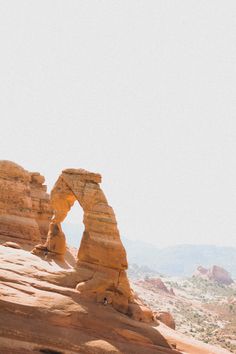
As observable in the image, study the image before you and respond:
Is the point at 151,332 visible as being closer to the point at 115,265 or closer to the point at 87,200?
the point at 115,265

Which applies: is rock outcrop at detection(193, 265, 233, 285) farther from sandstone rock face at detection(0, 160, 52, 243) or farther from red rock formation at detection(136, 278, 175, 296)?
sandstone rock face at detection(0, 160, 52, 243)

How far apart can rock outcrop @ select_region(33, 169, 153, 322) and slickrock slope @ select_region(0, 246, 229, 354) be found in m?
0.70

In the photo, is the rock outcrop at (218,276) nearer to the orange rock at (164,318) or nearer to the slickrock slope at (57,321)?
the orange rock at (164,318)

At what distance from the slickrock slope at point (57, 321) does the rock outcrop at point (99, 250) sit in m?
0.70

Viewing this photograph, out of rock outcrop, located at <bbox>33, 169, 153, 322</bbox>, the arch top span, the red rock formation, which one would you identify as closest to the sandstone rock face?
rock outcrop, located at <bbox>33, 169, 153, 322</bbox>

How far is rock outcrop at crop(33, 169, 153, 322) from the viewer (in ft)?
72.3

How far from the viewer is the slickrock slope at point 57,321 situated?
1833 centimetres

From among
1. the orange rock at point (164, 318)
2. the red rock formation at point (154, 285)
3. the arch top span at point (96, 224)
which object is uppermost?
the arch top span at point (96, 224)

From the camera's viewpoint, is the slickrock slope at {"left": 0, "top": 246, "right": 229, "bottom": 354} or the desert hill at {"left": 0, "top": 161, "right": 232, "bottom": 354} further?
the desert hill at {"left": 0, "top": 161, "right": 232, "bottom": 354}

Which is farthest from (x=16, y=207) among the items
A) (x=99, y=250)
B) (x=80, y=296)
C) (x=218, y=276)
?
(x=218, y=276)

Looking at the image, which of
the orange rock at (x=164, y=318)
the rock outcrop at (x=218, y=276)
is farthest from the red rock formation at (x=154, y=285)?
the orange rock at (x=164, y=318)

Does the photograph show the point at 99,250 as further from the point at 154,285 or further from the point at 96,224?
the point at 154,285

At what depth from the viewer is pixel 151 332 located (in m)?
21.5

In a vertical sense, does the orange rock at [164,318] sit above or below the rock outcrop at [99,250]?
below
